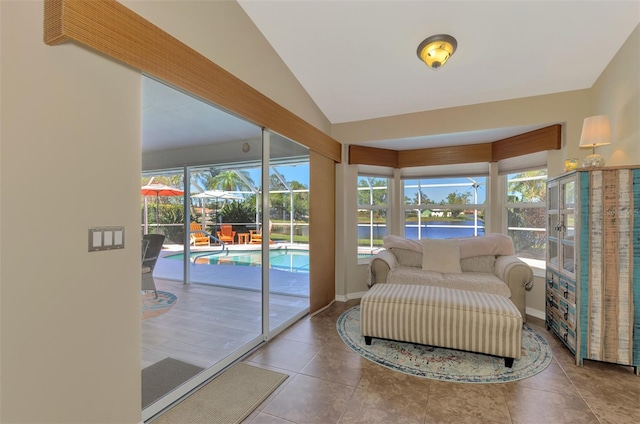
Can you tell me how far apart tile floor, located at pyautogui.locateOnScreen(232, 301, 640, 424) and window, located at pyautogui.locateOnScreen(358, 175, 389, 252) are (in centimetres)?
219

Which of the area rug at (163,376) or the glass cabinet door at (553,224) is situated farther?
the glass cabinet door at (553,224)

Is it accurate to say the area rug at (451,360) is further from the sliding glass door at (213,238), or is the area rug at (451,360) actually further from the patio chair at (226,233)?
the patio chair at (226,233)

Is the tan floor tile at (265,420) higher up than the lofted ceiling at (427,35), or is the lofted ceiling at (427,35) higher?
the lofted ceiling at (427,35)

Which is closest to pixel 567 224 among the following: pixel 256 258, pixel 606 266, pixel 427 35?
pixel 606 266

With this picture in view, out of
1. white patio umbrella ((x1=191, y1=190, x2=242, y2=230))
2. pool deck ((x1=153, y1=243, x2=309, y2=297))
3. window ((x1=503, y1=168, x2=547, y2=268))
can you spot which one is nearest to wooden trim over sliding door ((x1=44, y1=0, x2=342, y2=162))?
white patio umbrella ((x1=191, y1=190, x2=242, y2=230))

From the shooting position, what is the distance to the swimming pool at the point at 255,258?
112 inches

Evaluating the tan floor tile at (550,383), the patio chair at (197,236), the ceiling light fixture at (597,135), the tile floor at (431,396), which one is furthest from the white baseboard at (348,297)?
the ceiling light fixture at (597,135)

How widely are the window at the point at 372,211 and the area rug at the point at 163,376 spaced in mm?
2811

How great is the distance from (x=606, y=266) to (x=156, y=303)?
343 centimetres

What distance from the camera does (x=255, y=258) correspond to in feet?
9.79

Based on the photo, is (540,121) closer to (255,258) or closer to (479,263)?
(479,263)

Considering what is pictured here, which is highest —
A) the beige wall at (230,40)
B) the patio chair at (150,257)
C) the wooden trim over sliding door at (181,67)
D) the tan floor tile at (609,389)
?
the beige wall at (230,40)

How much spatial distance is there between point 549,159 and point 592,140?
3.51 ft

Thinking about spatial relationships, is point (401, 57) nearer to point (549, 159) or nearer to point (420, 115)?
point (420, 115)
